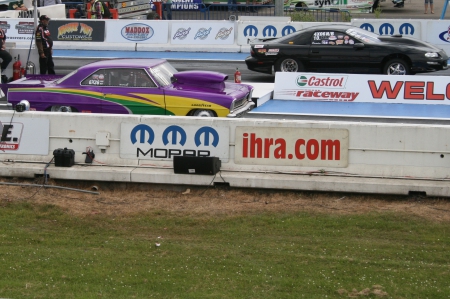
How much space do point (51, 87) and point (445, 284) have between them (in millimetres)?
8847

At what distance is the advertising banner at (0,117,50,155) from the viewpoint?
1127cm

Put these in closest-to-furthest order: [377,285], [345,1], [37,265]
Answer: [377,285] < [37,265] < [345,1]

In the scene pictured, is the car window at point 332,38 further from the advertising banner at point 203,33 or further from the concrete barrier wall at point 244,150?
the concrete barrier wall at point 244,150

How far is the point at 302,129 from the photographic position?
10.6m

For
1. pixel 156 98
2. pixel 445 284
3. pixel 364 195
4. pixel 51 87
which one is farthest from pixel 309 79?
pixel 445 284

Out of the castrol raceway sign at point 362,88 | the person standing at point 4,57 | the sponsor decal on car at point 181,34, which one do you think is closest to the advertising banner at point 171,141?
the castrol raceway sign at point 362,88

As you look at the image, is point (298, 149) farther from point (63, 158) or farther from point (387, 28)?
point (387, 28)

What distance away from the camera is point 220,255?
316 inches

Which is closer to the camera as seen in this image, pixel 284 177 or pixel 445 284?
pixel 445 284

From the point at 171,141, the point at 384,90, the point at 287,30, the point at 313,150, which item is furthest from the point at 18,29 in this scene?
the point at 313,150

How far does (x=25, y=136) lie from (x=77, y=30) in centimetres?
1535

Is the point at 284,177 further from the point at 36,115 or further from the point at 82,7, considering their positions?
the point at 82,7

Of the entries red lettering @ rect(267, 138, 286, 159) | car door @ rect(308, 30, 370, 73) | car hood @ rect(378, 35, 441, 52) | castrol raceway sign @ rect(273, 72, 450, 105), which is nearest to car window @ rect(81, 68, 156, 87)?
red lettering @ rect(267, 138, 286, 159)

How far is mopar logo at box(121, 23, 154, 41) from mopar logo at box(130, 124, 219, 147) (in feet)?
48.0
